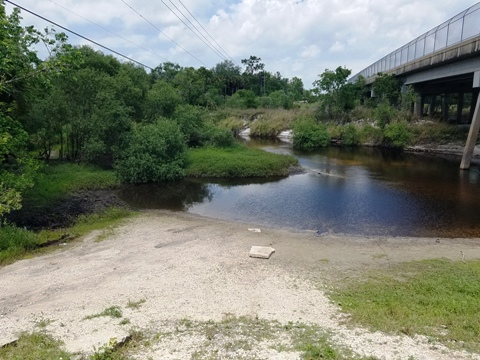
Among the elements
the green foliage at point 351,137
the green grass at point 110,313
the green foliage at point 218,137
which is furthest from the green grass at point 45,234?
the green foliage at point 351,137

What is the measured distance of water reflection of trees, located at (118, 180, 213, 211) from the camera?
77.4 ft

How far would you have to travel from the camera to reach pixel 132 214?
2095cm

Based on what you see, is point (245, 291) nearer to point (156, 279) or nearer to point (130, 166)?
point (156, 279)

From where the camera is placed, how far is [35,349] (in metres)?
6.94

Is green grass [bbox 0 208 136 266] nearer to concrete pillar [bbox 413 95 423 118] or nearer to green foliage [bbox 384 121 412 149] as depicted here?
green foliage [bbox 384 121 412 149]

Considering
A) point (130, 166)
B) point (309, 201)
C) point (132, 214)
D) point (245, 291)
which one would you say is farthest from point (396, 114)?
point (245, 291)

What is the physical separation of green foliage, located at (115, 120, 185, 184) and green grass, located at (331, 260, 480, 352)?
19.7m

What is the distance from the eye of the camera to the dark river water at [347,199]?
763 inches

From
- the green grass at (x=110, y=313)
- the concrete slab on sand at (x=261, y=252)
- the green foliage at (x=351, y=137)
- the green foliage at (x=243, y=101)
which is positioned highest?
the green foliage at (x=243, y=101)

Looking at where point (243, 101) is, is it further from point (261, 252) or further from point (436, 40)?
point (261, 252)

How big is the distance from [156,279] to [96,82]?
21.5 meters

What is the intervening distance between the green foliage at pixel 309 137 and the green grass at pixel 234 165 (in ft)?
48.2

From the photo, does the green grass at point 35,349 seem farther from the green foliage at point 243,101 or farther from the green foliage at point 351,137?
the green foliage at point 243,101

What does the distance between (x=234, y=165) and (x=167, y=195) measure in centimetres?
759
